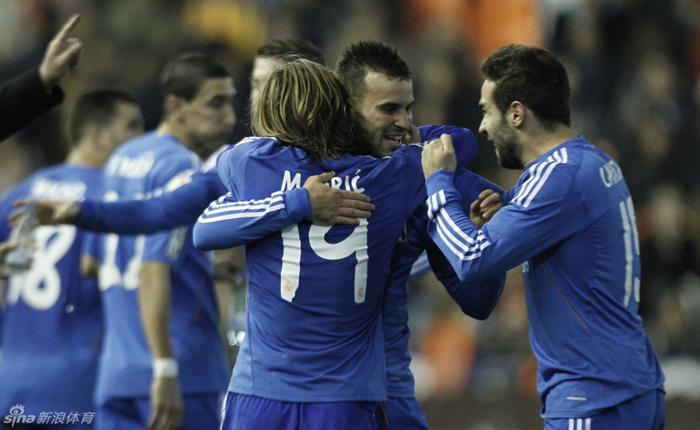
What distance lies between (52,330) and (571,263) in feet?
11.0

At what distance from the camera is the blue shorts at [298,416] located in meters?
2.88

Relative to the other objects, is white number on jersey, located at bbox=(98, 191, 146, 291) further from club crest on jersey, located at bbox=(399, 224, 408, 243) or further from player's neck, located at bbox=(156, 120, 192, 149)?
club crest on jersey, located at bbox=(399, 224, 408, 243)

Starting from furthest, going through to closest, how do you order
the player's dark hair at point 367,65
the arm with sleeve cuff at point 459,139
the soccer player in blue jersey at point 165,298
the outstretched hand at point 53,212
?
the soccer player in blue jersey at point 165,298, the outstretched hand at point 53,212, the arm with sleeve cuff at point 459,139, the player's dark hair at point 367,65

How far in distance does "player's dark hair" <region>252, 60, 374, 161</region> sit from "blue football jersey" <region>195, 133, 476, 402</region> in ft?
0.17

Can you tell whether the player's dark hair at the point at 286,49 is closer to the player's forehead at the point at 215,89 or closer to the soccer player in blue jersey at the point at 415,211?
the player's forehead at the point at 215,89

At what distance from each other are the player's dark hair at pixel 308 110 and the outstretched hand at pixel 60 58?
1.01m

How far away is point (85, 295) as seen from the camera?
529 centimetres

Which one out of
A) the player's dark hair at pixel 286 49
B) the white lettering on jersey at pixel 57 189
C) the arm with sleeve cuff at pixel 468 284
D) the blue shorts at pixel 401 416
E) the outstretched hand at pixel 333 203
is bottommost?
the blue shorts at pixel 401 416

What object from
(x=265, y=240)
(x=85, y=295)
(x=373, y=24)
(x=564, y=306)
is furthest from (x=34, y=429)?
(x=373, y=24)

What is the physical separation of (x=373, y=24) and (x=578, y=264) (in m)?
7.90

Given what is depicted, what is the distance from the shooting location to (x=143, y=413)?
4.45m

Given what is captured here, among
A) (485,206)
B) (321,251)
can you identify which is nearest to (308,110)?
(321,251)

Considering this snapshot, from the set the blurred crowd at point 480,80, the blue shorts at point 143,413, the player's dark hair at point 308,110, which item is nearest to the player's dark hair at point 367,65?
the player's dark hair at point 308,110

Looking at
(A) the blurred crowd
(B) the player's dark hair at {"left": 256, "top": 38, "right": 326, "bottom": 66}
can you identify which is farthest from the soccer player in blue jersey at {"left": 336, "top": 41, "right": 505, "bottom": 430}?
(A) the blurred crowd
